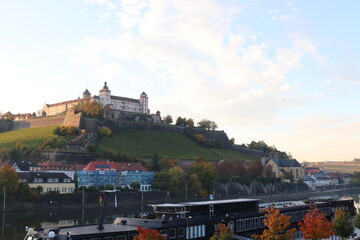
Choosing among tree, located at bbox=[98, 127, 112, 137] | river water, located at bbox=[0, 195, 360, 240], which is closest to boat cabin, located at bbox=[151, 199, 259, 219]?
river water, located at bbox=[0, 195, 360, 240]

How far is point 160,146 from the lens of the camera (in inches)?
6073

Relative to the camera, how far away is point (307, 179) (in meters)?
182

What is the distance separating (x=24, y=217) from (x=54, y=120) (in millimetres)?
97605

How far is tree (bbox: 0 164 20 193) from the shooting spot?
251ft

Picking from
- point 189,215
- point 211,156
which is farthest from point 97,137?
point 189,215

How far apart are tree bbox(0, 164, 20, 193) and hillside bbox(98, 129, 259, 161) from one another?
5351cm

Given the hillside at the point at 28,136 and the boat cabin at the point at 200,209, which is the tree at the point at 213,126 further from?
the boat cabin at the point at 200,209

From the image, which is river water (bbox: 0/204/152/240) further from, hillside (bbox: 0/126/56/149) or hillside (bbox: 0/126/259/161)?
hillside (bbox: 0/126/259/161)

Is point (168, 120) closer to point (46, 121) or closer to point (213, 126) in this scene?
point (213, 126)

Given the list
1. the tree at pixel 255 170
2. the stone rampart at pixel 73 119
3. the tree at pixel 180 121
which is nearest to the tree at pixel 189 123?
the tree at pixel 180 121

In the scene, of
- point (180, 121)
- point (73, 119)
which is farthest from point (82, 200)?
point (180, 121)

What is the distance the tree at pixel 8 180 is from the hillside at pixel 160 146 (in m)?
53.5

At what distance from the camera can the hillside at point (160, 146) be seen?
14038 cm

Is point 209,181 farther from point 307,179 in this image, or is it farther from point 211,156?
point 307,179
